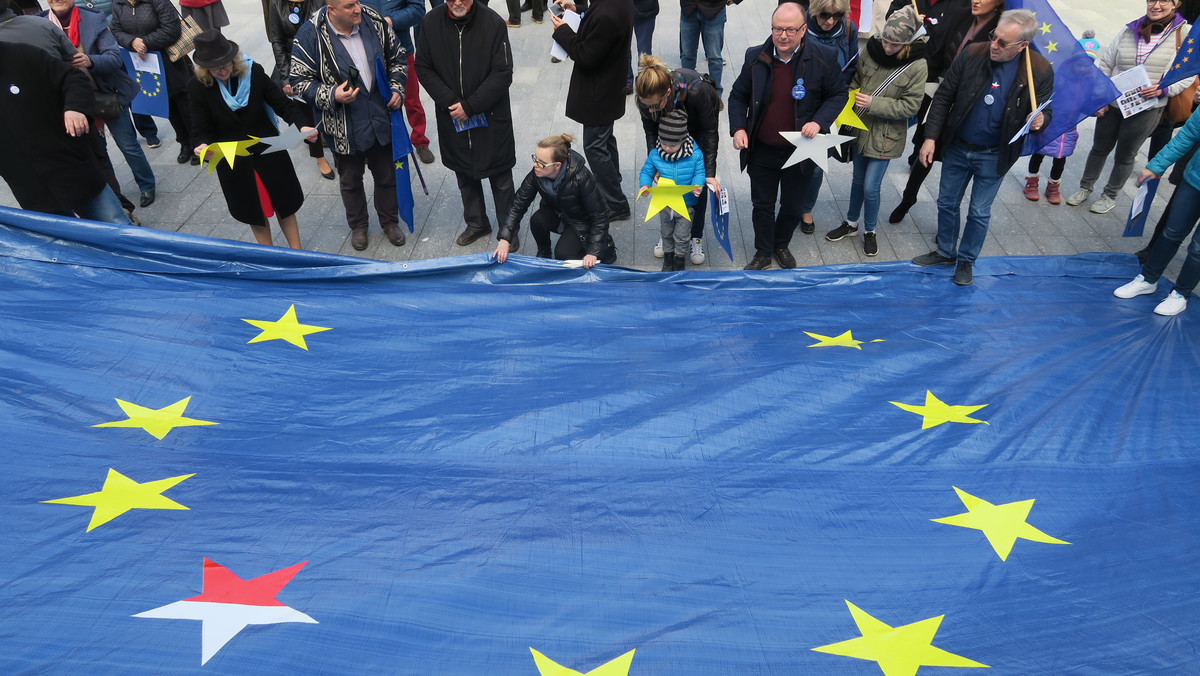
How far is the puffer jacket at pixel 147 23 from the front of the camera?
19.5 feet

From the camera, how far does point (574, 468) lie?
3.30 m

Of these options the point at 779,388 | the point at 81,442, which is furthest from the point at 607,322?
the point at 81,442

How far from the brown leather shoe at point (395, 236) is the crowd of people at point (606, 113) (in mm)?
11

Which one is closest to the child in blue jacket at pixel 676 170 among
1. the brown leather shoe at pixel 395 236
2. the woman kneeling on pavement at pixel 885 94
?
the woman kneeling on pavement at pixel 885 94

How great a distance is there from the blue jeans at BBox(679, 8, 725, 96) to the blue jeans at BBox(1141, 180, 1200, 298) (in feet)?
13.6

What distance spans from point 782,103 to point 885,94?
27.8 inches

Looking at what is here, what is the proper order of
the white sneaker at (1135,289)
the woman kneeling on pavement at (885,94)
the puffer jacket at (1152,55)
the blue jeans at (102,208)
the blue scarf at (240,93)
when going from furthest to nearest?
the puffer jacket at (1152,55)
the blue jeans at (102,208)
the woman kneeling on pavement at (885,94)
the blue scarf at (240,93)
the white sneaker at (1135,289)

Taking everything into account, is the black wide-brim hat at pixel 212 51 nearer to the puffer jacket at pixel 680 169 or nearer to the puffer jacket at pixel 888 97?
the puffer jacket at pixel 680 169

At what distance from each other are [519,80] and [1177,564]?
7248mm

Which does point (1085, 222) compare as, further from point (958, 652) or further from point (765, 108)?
point (958, 652)

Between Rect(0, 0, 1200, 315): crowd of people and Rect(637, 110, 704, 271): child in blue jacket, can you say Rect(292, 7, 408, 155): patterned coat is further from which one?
Rect(637, 110, 704, 271): child in blue jacket

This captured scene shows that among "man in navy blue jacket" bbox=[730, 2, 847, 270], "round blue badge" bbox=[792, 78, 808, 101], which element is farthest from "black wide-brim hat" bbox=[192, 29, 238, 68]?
"round blue badge" bbox=[792, 78, 808, 101]

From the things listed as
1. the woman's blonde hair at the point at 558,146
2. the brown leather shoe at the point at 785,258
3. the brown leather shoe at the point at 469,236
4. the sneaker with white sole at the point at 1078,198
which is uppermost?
the woman's blonde hair at the point at 558,146

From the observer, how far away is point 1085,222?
601 centimetres
